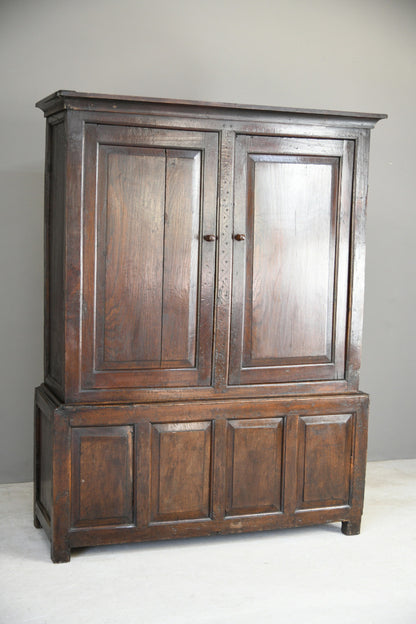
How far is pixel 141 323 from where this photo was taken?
3.11 meters

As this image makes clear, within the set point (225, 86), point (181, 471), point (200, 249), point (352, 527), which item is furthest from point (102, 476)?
point (225, 86)

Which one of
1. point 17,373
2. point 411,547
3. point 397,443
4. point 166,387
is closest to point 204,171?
point 166,387

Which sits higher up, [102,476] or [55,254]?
[55,254]

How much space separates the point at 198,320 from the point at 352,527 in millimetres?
1213

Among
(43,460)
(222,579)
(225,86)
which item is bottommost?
(222,579)

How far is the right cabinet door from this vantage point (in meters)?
3.20

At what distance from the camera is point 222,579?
2926 mm

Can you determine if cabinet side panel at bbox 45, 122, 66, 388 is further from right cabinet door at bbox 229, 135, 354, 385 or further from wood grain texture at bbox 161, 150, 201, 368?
right cabinet door at bbox 229, 135, 354, 385

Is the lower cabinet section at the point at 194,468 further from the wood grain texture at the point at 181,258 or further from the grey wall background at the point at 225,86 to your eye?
the grey wall background at the point at 225,86

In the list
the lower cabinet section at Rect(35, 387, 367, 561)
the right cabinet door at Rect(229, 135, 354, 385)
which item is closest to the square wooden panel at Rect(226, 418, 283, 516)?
the lower cabinet section at Rect(35, 387, 367, 561)

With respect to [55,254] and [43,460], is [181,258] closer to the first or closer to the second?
[55,254]

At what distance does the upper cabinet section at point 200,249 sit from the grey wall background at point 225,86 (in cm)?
68

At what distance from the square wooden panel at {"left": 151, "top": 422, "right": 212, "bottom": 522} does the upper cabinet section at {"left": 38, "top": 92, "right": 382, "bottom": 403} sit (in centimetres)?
16

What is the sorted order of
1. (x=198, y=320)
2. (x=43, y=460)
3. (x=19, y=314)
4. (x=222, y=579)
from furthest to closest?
1. (x=19, y=314)
2. (x=43, y=460)
3. (x=198, y=320)
4. (x=222, y=579)
